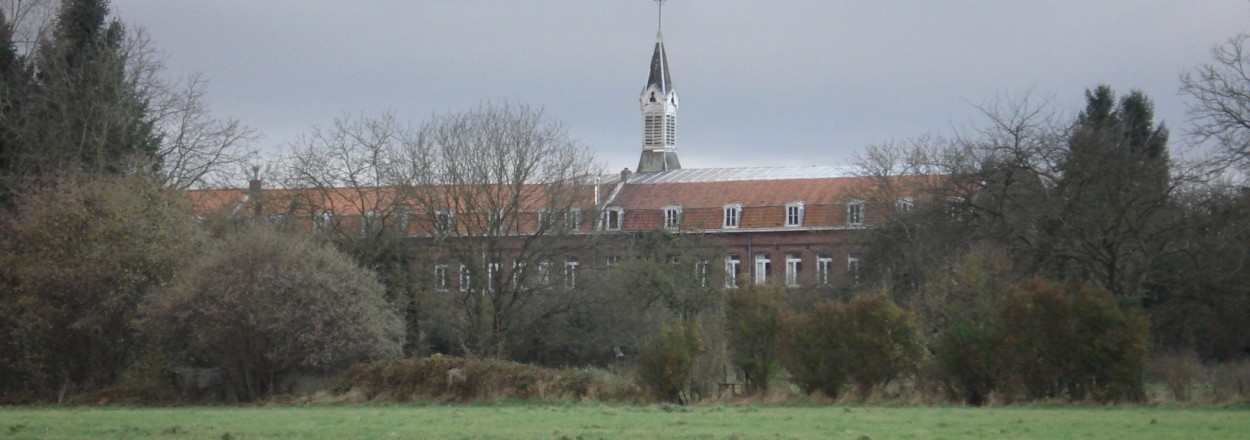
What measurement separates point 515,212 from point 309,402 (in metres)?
20.2

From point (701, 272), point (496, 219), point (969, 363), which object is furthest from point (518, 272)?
A: point (969, 363)

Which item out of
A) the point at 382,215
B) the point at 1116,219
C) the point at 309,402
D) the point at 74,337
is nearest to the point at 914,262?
the point at 1116,219

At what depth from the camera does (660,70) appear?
303ft

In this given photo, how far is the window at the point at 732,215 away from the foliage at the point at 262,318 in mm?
40572

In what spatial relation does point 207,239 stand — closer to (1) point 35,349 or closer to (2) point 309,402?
(1) point 35,349

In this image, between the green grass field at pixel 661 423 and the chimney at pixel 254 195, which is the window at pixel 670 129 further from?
the green grass field at pixel 661 423

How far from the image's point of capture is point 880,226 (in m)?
52.7

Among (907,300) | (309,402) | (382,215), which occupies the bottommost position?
(309,402)

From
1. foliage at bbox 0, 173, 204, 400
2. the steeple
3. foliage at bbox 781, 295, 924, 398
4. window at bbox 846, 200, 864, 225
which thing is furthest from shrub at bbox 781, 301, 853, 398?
the steeple

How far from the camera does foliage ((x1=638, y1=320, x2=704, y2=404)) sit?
30.2m

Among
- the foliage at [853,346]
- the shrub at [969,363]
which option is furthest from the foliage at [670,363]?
the shrub at [969,363]

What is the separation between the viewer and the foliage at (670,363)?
30.2 m

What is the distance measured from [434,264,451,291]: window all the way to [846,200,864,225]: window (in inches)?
793

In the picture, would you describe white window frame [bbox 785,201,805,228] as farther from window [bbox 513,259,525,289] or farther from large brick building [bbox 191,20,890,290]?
window [bbox 513,259,525,289]
